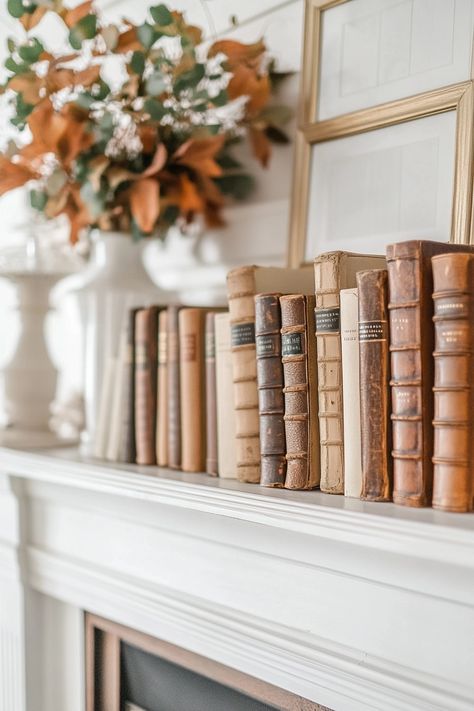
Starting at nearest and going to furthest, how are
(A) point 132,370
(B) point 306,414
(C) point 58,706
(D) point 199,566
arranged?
(B) point 306,414 → (D) point 199,566 → (A) point 132,370 → (C) point 58,706

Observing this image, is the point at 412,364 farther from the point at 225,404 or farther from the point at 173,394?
the point at 173,394

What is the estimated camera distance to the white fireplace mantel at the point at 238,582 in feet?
2.48

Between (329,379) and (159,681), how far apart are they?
64 centimetres

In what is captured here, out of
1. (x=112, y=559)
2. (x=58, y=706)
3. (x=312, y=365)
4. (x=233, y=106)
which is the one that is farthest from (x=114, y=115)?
(x=58, y=706)

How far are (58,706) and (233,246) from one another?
0.93m

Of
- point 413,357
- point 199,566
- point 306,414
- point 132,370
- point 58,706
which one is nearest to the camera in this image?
point 413,357

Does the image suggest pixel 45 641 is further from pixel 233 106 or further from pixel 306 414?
pixel 233 106

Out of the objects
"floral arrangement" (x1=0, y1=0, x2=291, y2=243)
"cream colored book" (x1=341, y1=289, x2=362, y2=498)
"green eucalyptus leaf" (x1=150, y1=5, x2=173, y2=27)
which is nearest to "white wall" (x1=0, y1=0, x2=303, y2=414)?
"floral arrangement" (x1=0, y1=0, x2=291, y2=243)

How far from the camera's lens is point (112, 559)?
1.21 meters

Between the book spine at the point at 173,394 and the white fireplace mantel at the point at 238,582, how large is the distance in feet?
0.17

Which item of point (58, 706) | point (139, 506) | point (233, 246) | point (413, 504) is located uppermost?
point (233, 246)

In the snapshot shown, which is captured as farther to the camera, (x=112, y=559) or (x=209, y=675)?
(x=112, y=559)

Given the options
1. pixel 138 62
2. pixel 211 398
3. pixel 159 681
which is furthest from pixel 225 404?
pixel 138 62

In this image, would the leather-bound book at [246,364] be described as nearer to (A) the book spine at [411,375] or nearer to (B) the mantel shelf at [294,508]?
(B) the mantel shelf at [294,508]
